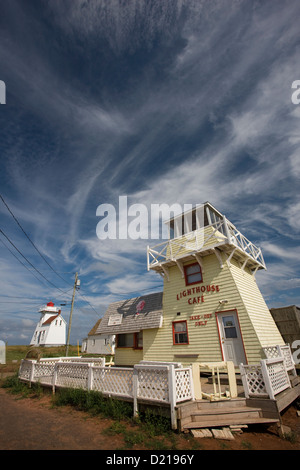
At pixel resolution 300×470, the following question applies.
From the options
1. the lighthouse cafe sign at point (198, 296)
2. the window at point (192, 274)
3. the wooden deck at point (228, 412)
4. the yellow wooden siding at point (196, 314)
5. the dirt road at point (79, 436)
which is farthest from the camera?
the window at point (192, 274)

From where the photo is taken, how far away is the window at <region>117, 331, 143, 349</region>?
15.1 m

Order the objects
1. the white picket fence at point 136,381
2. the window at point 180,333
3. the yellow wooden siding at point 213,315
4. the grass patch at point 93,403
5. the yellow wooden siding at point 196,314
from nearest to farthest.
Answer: the white picket fence at point 136,381 → the grass patch at point 93,403 → the yellow wooden siding at point 213,315 → the yellow wooden siding at point 196,314 → the window at point 180,333

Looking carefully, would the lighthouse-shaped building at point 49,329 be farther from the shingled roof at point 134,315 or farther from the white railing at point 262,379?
the white railing at point 262,379

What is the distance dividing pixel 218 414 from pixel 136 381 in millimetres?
2367

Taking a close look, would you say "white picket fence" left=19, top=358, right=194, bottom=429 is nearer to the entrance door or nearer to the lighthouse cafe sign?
the entrance door

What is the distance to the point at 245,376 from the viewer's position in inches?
262

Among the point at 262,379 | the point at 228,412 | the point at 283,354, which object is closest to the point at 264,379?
the point at 262,379

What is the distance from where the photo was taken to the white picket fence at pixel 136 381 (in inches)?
236

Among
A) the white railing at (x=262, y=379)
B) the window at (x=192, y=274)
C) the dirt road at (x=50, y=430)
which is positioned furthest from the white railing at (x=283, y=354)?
the dirt road at (x=50, y=430)

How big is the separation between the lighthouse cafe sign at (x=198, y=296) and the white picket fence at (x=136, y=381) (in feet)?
15.4

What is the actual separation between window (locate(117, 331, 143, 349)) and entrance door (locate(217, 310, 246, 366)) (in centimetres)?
615

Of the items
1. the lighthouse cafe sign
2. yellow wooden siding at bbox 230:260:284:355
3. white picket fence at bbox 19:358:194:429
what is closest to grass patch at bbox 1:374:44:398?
white picket fence at bbox 19:358:194:429
